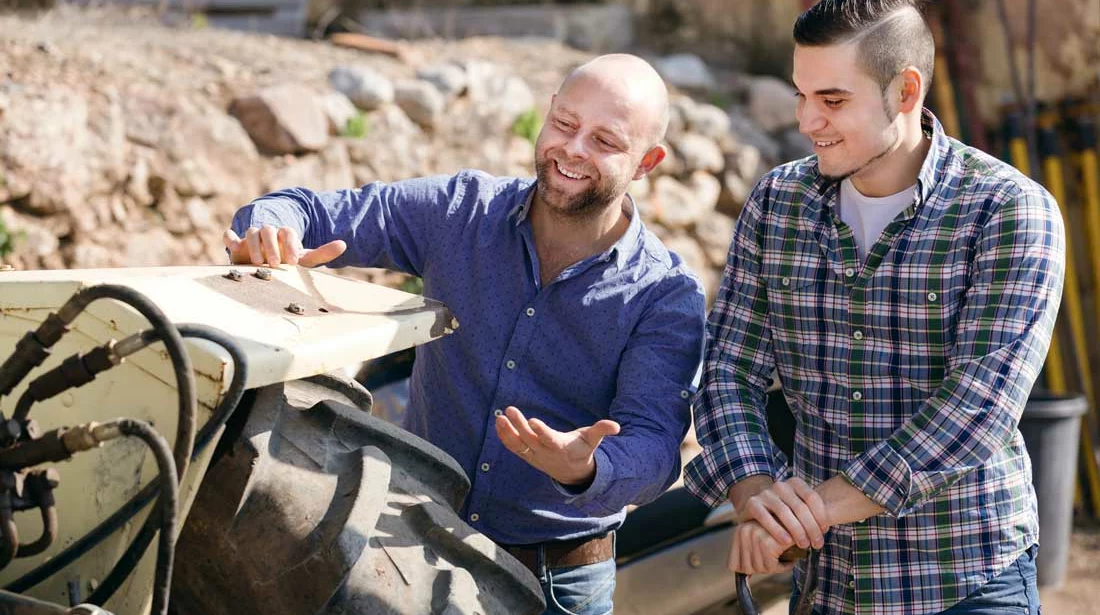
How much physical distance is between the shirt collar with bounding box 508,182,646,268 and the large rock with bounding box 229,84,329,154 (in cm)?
309

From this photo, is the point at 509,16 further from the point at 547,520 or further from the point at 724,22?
the point at 547,520

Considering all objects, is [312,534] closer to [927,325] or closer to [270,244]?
[270,244]

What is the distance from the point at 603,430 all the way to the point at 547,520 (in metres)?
0.52

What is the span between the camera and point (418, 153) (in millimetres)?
6098

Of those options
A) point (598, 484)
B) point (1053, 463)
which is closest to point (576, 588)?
point (598, 484)

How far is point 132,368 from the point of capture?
1731 mm

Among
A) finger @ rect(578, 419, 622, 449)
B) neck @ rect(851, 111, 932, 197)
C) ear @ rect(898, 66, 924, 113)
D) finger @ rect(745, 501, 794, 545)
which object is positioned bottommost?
finger @ rect(745, 501, 794, 545)

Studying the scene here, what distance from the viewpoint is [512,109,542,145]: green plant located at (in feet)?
21.4

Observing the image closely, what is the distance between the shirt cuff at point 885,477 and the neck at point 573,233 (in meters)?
0.73

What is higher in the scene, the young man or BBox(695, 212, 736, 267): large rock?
the young man

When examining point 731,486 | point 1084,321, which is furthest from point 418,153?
point 731,486

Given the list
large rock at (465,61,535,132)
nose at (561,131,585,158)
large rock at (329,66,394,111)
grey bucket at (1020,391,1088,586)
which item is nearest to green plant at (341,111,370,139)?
large rock at (329,66,394,111)

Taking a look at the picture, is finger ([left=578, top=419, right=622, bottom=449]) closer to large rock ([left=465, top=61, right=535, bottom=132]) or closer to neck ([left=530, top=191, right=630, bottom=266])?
neck ([left=530, top=191, right=630, bottom=266])

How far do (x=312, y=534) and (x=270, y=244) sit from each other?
571 millimetres
